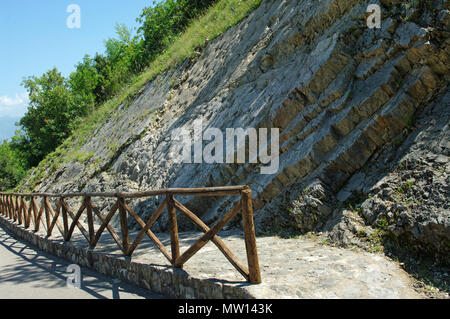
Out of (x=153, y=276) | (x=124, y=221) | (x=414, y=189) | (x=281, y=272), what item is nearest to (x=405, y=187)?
(x=414, y=189)

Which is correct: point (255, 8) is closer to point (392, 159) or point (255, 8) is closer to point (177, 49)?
point (177, 49)

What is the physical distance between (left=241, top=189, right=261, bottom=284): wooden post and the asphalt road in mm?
1612

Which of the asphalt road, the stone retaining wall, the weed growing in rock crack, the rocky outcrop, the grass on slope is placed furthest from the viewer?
the grass on slope

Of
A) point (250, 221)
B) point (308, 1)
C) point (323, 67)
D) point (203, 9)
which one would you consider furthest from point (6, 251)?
point (203, 9)

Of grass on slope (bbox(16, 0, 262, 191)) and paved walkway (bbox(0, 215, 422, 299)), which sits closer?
paved walkway (bbox(0, 215, 422, 299))

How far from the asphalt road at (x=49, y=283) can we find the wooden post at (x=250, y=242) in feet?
5.29

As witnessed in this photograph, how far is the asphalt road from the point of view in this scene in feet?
16.7

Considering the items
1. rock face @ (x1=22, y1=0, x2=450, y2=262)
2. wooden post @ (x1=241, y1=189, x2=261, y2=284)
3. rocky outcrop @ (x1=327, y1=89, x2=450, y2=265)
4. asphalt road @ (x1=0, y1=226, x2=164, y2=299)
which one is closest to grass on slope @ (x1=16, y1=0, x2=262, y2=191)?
rock face @ (x1=22, y1=0, x2=450, y2=262)

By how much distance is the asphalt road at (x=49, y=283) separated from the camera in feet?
16.7

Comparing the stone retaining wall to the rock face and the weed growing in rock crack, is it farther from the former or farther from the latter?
the weed growing in rock crack

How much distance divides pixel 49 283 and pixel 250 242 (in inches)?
151

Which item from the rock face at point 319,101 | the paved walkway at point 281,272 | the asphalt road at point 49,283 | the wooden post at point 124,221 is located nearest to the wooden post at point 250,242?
the paved walkway at point 281,272
